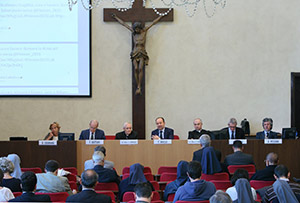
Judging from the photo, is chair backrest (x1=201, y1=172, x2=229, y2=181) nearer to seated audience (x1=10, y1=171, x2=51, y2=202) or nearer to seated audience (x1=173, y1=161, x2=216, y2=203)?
seated audience (x1=173, y1=161, x2=216, y2=203)

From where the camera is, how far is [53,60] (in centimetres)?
1021

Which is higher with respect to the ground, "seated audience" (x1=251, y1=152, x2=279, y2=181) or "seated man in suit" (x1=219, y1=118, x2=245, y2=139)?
"seated man in suit" (x1=219, y1=118, x2=245, y2=139)

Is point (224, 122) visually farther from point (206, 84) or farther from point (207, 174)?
point (207, 174)

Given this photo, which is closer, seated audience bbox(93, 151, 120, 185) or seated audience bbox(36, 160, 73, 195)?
seated audience bbox(36, 160, 73, 195)

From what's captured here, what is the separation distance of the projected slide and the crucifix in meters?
0.76

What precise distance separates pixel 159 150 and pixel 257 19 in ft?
13.7

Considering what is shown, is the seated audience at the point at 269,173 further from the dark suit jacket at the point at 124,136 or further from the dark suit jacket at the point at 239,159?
the dark suit jacket at the point at 124,136

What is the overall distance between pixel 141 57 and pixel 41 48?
2169 millimetres

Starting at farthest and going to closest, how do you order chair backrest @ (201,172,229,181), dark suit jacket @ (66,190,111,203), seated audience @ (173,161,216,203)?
chair backrest @ (201,172,229,181)
seated audience @ (173,161,216,203)
dark suit jacket @ (66,190,111,203)

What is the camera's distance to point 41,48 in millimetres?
10219

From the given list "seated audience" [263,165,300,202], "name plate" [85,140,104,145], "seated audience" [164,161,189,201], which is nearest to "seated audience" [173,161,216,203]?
"seated audience" [263,165,300,202]

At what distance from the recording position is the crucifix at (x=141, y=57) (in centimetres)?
1024

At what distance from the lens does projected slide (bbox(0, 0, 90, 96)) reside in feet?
33.5

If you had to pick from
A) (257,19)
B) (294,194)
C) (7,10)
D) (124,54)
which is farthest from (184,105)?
(294,194)
